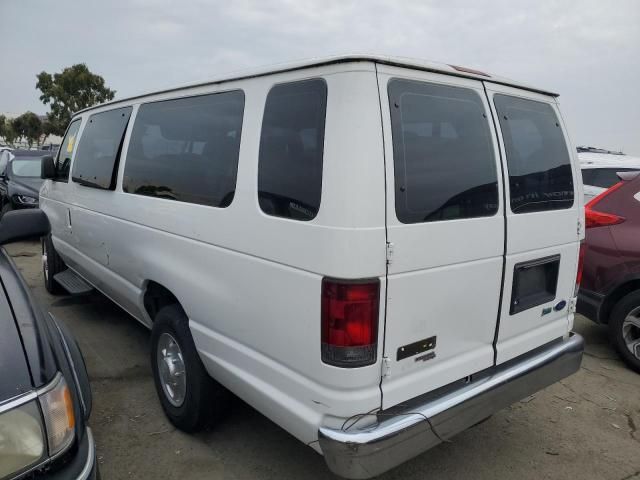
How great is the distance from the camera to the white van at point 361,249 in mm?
1931

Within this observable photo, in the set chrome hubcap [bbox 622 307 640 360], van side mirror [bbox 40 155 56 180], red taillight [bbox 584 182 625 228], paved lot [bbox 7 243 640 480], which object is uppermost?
van side mirror [bbox 40 155 56 180]

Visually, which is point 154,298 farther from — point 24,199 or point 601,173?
point 24,199

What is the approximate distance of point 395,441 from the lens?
1.98m

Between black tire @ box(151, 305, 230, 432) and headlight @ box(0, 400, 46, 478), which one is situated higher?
headlight @ box(0, 400, 46, 478)

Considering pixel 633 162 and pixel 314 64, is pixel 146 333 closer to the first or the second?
pixel 314 64

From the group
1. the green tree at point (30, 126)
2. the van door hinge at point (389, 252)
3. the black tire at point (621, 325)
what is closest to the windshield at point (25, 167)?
the van door hinge at point (389, 252)

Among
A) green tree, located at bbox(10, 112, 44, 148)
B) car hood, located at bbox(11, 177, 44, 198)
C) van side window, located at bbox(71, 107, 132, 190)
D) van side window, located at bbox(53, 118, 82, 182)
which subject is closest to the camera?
van side window, located at bbox(71, 107, 132, 190)

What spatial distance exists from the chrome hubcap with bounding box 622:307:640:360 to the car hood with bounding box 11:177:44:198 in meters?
9.80

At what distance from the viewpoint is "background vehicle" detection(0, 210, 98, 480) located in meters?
1.48

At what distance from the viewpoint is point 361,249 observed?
1.87 meters

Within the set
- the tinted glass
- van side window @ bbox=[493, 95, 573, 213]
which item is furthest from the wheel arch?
the tinted glass

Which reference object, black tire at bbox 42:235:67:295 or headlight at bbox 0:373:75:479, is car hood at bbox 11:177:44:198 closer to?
black tire at bbox 42:235:67:295

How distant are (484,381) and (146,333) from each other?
11.0 feet

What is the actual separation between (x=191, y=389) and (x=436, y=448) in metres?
1.52
